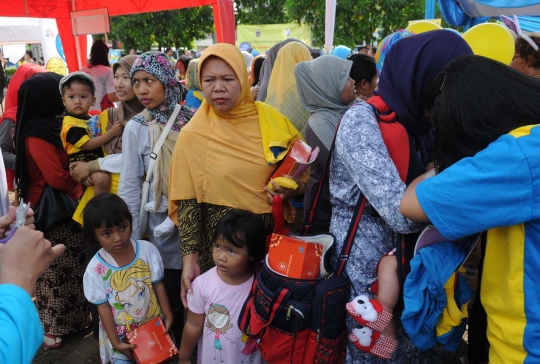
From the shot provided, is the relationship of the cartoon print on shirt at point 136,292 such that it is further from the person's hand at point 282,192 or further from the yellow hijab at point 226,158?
the person's hand at point 282,192

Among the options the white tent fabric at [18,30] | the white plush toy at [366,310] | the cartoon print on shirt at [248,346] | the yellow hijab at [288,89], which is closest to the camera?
the white plush toy at [366,310]

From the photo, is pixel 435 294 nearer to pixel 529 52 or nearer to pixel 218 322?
pixel 218 322

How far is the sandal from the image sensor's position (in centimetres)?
339

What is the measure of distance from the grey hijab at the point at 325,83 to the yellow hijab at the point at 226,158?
1.74 feet

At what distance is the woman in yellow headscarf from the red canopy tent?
13.2 ft

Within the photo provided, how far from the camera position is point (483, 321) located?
2.78 m

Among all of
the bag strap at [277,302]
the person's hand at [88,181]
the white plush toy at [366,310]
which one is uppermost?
the person's hand at [88,181]

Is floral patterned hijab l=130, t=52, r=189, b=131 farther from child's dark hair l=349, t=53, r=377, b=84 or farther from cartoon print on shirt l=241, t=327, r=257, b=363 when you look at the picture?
child's dark hair l=349, t=53, r=377, b=84

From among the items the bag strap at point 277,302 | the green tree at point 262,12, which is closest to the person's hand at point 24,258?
the bag strap at point 277,302

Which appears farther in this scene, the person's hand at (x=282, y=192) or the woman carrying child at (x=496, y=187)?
the person's hand at (x=282, y=192)

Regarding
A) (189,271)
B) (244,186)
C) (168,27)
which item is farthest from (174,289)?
(168,27)

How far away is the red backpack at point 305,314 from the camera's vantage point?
1.75 m

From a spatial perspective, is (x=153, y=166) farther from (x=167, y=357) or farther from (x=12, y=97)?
(x=12, y=97)

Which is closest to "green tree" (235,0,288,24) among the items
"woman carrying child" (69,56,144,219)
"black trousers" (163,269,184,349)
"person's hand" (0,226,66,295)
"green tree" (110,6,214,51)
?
"green tree" (110,6,214,51)
